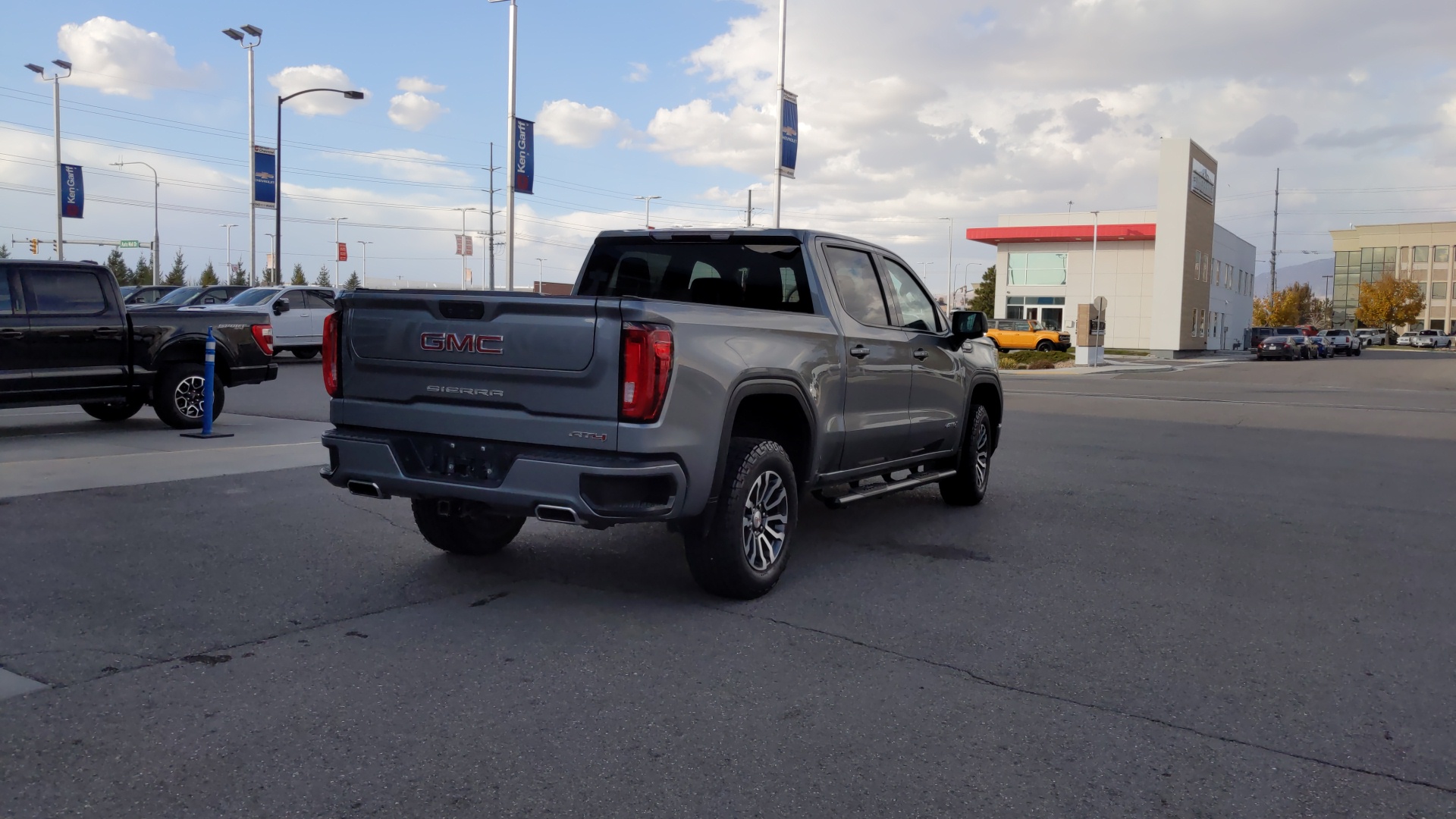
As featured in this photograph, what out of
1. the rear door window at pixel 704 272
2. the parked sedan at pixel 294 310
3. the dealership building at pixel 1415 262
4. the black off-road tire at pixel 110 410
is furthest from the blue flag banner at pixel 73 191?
the dealership building at pixel 1415 262

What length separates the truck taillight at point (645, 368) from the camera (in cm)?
504

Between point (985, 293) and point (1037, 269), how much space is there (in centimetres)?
4731

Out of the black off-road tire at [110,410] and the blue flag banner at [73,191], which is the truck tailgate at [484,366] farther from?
the blue flag banner at [73,191]

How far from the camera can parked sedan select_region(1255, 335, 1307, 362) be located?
184 feet

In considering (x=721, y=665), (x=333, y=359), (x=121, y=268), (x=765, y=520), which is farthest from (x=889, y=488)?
(x=121, y=268)

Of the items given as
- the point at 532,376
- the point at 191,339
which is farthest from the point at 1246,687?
the point at 191,339

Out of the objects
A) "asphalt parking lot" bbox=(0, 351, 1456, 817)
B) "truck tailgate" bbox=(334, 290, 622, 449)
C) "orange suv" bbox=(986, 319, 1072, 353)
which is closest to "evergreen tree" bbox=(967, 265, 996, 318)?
"orange suv" bbox=(986, 319, 1072, 353)

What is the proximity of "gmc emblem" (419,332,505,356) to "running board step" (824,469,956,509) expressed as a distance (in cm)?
234

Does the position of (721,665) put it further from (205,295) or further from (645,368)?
(205,295)

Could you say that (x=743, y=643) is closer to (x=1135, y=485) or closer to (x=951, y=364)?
(x=951, y=364)

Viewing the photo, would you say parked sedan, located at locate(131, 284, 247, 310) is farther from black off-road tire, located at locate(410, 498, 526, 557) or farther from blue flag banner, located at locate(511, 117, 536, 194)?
black off-road tire, located at locate(410, 498, 526, 557)

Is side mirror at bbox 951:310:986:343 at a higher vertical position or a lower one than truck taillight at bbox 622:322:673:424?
higher

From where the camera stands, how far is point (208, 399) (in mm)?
12172

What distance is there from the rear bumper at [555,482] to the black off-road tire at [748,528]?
0.41 metres
